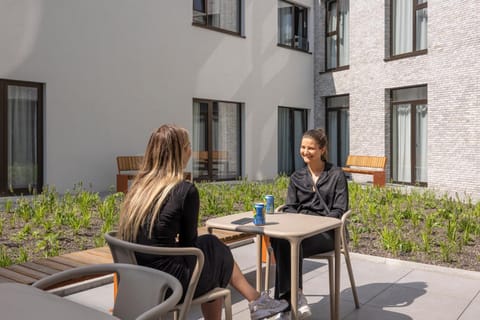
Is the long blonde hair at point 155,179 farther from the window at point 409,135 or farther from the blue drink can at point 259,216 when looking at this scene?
the window at point 409,135

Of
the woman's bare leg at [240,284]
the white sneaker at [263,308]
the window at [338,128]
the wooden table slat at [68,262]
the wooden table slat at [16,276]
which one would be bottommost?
the white sneaker at [263,308]

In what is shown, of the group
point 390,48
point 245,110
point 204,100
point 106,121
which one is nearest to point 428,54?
point 390,48

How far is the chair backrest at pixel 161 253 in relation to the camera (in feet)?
7.34

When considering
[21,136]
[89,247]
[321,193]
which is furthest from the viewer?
[21,136]

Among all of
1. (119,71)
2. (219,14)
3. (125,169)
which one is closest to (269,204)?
(125,169)

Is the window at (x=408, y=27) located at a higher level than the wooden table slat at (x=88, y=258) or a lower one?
higher

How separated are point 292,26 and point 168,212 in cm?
1363

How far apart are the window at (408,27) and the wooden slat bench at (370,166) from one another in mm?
2979

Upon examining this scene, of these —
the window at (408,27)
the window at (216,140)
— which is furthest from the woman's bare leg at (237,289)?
the window at (408,27)

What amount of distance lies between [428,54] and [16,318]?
12625mm

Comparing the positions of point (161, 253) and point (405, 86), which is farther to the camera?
point (405, 86)

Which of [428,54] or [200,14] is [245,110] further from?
[428,54]

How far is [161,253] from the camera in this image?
2.24 meters

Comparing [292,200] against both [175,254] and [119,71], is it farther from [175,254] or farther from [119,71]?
[119,71]
